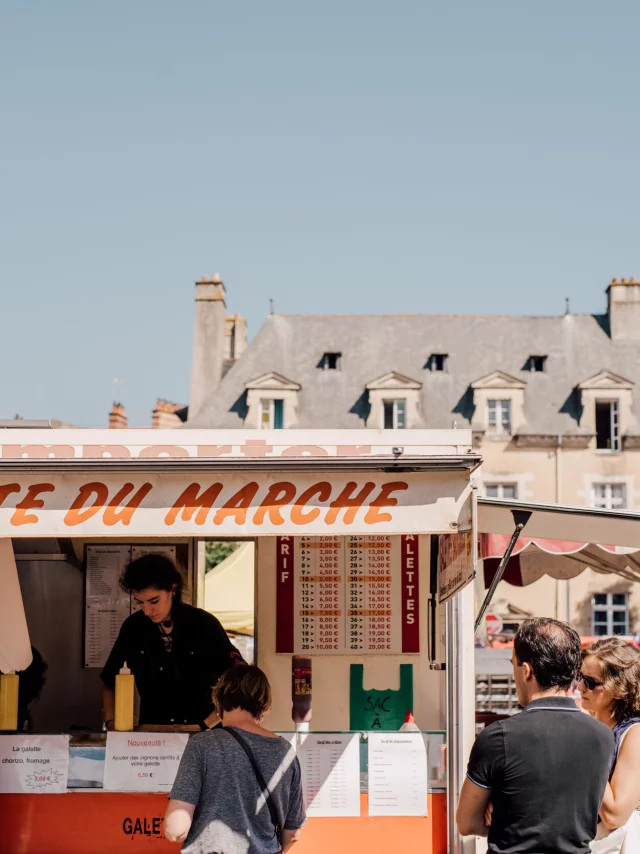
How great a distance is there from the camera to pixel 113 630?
6684 millimetres

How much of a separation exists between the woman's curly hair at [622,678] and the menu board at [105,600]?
153 inches

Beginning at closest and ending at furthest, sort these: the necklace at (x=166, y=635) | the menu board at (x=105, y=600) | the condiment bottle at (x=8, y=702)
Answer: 1. the condiment bottle at (x=8, y=702)
2. the necklace at (x=166, y=635)
3. the menu board at (x=105, y=600)

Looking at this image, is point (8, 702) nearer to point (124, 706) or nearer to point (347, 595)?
point (124, 706)

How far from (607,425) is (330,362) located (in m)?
10.4

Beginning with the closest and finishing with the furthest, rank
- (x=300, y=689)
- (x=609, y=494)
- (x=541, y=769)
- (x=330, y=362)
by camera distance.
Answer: (x=541, y=769) < (x=300, y=689) < (x=609, y=494) < (x=330, y=362)

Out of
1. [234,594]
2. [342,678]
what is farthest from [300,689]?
[234,594]

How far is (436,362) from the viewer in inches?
1422


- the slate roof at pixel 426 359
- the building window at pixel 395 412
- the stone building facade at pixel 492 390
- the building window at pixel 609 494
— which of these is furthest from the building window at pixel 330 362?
the building window at pixel 609 494

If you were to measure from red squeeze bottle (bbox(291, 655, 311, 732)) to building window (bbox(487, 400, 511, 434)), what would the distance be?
2882cm

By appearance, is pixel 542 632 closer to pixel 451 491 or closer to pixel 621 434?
pixel 451 491

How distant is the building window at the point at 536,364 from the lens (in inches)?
1400

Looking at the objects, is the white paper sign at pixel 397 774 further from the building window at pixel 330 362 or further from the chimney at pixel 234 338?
the chimney at pixel 234 338

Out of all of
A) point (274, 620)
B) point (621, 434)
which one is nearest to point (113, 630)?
point (274, 620)

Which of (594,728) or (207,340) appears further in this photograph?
(207,340)
